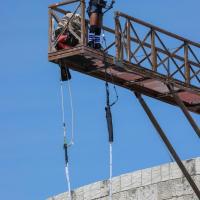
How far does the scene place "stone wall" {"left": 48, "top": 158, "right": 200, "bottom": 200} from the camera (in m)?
34.5

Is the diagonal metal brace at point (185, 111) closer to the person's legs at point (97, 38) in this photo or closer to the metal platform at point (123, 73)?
the metal platform at point (123, 73)

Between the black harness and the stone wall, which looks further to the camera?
the stone wall

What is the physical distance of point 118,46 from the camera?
94.1 ft

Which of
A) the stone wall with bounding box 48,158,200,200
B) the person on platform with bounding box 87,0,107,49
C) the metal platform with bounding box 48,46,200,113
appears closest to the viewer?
the metal platform with bounding box 48,46,200,113

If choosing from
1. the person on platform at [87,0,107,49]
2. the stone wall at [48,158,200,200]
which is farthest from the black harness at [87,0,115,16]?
the stone wall at [48,158,200,200]

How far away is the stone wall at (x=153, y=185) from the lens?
113ft

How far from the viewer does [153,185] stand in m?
35.4

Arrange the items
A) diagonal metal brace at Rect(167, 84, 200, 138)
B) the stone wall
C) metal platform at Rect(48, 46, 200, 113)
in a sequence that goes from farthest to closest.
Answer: the stone wall
diagonal metal brace at Rect(167, 84, 200, 138)
metal platform at Rect(48, 46, 200, 113)

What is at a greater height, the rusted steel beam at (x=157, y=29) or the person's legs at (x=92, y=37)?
the rusted steel beam at (x=157, y=29)

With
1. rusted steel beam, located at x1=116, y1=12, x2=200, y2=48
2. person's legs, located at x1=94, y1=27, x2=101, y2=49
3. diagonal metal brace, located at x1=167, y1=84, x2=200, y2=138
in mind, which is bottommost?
diagonal metal brace, located at x1=167, y1=84, x2=200, y2=138

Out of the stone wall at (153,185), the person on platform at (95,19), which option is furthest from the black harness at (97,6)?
the stone wall at (153,185)

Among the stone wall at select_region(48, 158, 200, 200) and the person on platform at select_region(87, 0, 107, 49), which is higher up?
the person on platform at select_region(87, 0, 107, 49)

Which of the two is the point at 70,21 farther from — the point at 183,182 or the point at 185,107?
the point at 183,182

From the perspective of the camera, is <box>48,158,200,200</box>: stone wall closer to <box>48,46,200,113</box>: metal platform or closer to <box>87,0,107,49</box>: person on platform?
<box>48,46,200,113</box>: metal platform
